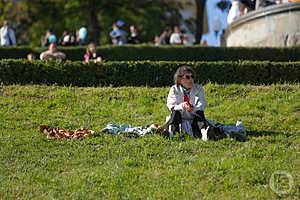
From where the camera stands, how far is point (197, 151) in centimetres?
606

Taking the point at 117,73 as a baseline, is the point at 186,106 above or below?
below

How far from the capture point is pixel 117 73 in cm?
1105

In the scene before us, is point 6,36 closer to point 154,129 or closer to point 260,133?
point 154,129

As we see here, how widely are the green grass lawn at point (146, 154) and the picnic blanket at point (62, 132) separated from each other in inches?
6.5

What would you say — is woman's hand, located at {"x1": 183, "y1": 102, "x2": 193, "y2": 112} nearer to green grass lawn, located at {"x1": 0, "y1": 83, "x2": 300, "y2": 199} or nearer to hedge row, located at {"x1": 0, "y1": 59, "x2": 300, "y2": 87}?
green grass lawn, located at {"x1": 0, "y1": 83, "x2": 300, "y2": 199}

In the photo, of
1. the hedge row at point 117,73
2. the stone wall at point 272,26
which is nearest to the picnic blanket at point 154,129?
the hedge row at point 117,73

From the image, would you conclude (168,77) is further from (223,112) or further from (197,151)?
(197,151)

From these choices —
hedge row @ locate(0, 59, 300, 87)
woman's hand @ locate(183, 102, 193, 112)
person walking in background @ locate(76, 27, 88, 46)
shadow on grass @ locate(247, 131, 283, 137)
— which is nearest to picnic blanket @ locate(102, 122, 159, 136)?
woman's hand @ locate(183, 102, 193, 112)

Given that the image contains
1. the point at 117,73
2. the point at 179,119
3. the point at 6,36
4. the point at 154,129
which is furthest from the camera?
the point at 6,36

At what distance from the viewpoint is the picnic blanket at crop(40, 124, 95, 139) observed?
6.95 m

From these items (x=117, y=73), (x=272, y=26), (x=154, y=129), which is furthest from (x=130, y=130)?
(x=272, y=26)

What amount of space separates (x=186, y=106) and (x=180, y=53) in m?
8.21

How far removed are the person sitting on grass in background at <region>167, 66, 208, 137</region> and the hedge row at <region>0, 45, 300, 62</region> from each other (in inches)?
295

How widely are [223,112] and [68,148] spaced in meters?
3.57
